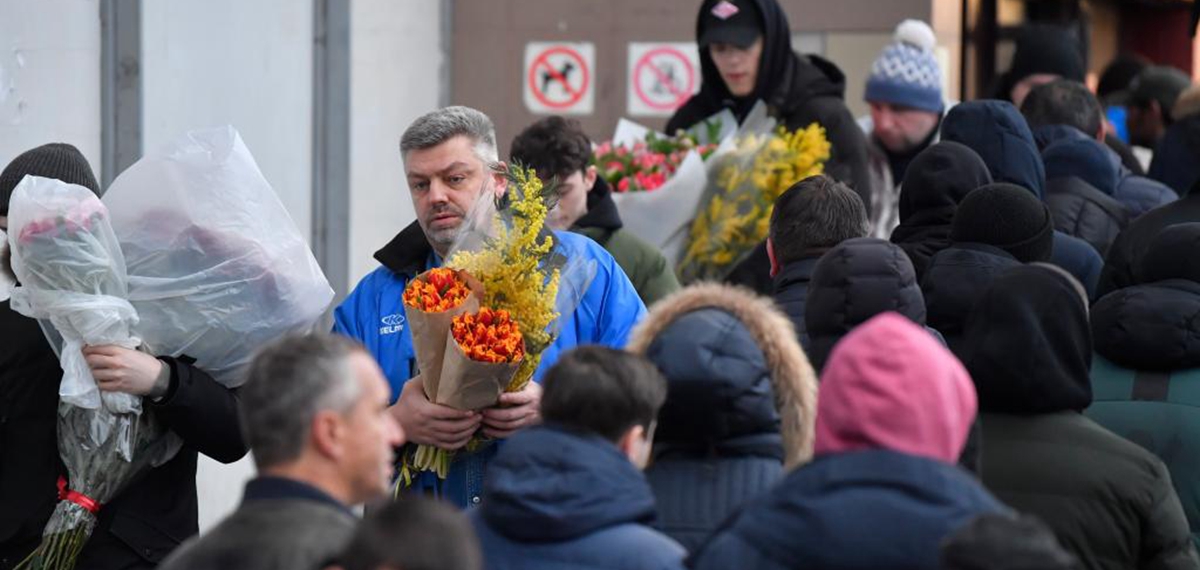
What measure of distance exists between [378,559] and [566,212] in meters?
4.09

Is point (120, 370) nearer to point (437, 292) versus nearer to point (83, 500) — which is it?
point (83, 500)

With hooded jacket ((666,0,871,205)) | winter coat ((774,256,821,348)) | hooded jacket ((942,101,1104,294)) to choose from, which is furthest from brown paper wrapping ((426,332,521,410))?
hooded jacket ((666,0,871,205))

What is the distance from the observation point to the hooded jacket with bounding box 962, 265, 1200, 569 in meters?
4.64

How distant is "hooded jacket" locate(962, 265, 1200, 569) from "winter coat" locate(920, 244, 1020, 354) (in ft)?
2.10

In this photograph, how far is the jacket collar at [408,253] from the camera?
5.52 metres

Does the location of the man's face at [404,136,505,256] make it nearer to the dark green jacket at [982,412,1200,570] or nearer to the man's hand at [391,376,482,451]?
the man's hand at [391,376,482,451]

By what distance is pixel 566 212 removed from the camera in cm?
708

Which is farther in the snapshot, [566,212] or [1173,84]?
[1173,84]

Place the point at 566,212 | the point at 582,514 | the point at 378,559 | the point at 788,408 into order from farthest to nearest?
1. the point at 566,212
2. the point at 788,408
3. the point at 582,514
4. the point at 378,559

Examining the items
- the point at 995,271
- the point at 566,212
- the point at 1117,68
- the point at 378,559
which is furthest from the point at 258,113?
the point at 1117,68

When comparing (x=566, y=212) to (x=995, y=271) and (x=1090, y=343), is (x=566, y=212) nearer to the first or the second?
(x=995, y=271)

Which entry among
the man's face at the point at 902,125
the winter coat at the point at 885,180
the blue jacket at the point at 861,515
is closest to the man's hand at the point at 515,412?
the blue jacket at the point at 861,515

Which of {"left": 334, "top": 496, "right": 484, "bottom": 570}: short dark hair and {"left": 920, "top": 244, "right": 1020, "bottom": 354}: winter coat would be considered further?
{"left": 920, "top": 244, "right": 1020, "bottom": 354}: winter coat

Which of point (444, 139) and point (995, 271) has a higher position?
point (444, 139)
